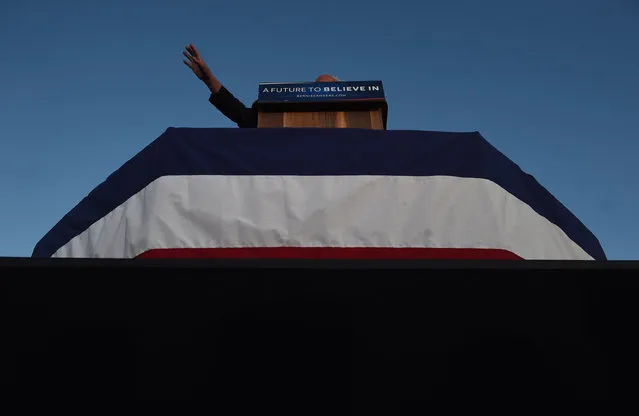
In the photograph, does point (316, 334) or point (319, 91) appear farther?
point (319, 91)

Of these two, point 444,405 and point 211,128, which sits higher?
point 211,128

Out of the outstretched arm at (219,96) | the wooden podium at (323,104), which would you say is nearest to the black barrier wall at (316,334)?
the wooden podium at (323,104)

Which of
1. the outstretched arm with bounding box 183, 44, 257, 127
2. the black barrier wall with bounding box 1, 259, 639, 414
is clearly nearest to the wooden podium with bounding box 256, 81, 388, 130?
the outstretched arm with bounding box 183, 44, 257, 127

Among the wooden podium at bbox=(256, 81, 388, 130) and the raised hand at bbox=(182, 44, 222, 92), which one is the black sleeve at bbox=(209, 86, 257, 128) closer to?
the raised hand at bbox=(182, 44, 222, 92)

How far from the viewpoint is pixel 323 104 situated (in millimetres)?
2445

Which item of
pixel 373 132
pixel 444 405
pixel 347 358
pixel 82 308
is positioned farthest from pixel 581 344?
pixel 373 132

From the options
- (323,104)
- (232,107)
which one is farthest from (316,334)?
(232,107)

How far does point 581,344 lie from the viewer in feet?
2.71

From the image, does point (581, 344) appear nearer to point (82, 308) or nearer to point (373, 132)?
point (82, 308)

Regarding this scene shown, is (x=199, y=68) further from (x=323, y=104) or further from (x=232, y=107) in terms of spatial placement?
(x=323, y=104)

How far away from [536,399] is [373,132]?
58.0 inches

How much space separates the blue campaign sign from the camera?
95.3 inches

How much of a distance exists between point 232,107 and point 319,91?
0.70 meters

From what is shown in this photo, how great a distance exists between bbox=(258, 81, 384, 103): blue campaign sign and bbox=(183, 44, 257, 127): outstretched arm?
43 cm
